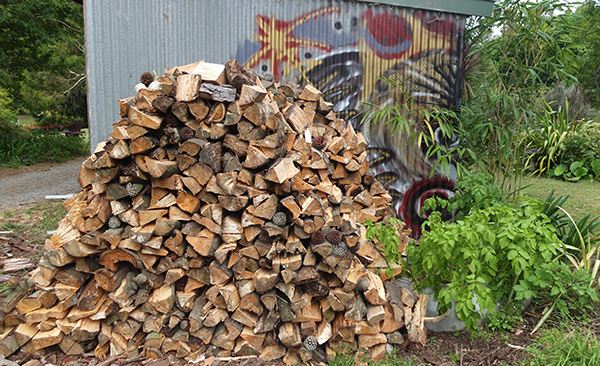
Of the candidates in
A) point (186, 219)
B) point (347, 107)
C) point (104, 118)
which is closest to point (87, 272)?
point (186, 219)

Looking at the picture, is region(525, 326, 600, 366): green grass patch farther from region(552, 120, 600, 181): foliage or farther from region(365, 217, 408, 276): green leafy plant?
region(552, 120, 600, 181): foliage

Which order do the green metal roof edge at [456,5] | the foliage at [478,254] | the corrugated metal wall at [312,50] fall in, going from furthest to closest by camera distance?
1. the green metal roof edge at [456,5]
2. the corrugated metal wall at [312,50]
3. the foliage at [478,254]

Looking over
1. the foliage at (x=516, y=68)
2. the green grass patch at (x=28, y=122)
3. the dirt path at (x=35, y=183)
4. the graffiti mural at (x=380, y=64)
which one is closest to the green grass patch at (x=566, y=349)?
the foliage at (x=516, y=68)

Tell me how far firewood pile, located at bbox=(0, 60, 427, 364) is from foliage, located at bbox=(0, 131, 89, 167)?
8438 millimetres

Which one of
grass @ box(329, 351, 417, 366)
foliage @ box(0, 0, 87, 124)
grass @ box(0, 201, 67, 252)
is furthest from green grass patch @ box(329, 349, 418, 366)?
foliage @ box(0, 0, 87, 124)

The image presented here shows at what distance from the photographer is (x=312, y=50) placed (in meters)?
4.65

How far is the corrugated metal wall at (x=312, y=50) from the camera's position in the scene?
14.1 ft

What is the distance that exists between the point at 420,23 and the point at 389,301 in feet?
11.7

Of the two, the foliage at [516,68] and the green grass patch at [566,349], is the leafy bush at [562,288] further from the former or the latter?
the foliage at [516,68]

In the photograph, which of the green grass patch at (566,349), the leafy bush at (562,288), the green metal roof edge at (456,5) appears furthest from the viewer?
the green metal roof edge at (456,5)

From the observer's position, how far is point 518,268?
2.58m

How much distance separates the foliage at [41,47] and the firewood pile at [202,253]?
7515 mm

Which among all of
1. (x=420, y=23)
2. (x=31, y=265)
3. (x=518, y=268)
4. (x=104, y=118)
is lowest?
(x=31, y=265)

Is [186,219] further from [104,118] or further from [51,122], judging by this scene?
[51,122]
